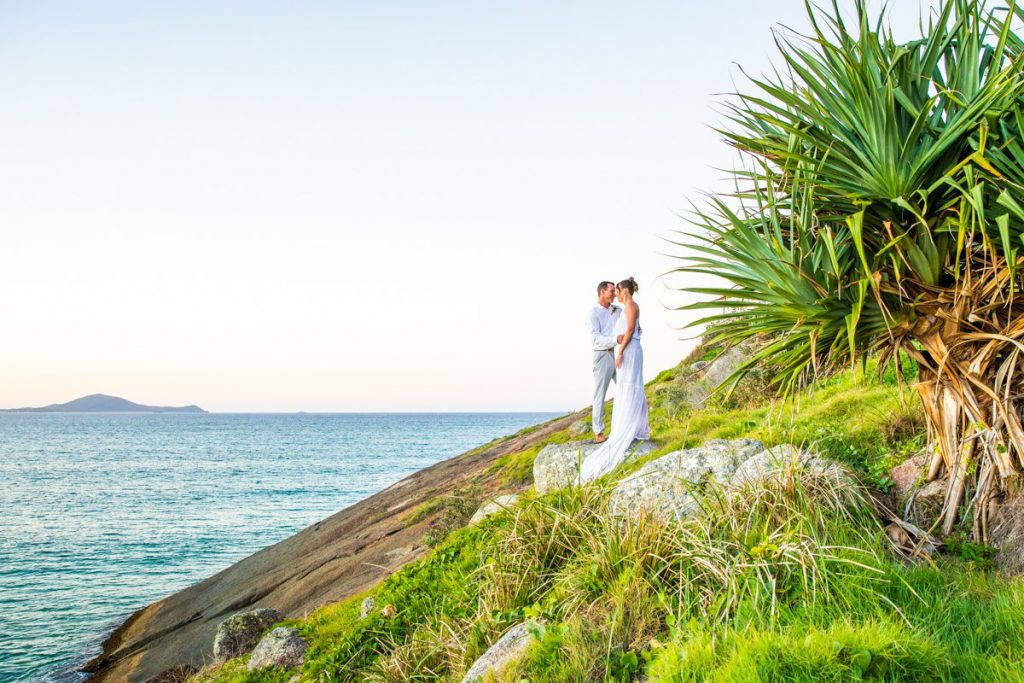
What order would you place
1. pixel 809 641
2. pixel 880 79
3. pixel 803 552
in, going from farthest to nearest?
pixel 880 79, pixel 803 552, pixel 809 641

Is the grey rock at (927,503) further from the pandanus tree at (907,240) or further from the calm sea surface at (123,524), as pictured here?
the calm sea surface at (123,524)

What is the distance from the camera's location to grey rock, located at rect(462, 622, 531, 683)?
4.75 meters

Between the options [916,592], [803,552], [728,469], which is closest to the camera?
[916,592]

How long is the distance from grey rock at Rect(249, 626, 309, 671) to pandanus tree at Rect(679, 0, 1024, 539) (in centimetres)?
819

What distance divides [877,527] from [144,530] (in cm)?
3485

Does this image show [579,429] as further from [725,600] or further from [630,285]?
[725,600]

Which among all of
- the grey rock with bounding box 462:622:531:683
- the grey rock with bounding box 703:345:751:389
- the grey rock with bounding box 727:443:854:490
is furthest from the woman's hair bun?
the grey rock with bounding box 703:345:751:389

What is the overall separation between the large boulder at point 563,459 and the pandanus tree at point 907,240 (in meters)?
4.99

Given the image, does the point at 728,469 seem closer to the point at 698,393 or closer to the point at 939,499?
the point at 939,499

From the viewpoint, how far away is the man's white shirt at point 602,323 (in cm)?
1152

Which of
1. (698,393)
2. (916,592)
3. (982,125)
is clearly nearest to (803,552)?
(916,592)

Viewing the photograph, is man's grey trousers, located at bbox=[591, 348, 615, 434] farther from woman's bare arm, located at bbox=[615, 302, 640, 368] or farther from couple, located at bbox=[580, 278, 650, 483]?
woman's bare arm, located at bbox=[615, 302, 640, 368]

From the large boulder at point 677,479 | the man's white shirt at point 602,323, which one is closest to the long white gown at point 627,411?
the man's white shirt at point 602,323

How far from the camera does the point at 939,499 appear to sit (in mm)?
6008
